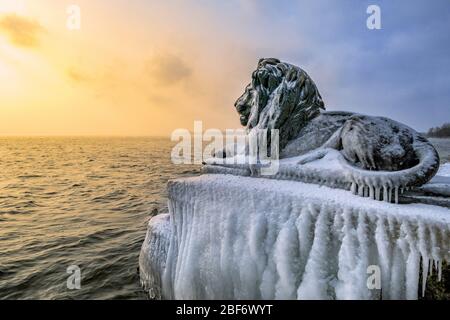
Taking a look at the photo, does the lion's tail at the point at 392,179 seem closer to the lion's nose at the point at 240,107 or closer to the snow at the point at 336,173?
the snow at the point at 336,173

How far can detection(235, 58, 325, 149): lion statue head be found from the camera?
4848 millimetres

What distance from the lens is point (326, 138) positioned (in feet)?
15.1

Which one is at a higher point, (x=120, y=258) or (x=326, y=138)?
(x=326, y=138)

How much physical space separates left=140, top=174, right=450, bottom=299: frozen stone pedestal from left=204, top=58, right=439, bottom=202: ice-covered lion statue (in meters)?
0.22

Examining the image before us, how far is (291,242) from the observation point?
3217mm

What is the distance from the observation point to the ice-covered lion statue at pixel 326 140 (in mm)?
3344

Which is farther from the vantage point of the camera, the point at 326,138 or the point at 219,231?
the point at 326,138

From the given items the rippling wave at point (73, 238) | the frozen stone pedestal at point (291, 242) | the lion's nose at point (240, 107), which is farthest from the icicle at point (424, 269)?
the rippling wave at point (73, 238)
